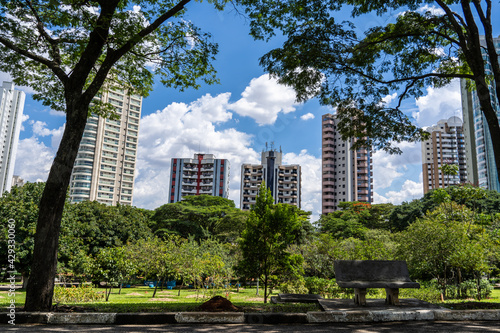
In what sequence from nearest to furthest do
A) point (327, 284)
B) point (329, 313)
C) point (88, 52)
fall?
1. point (329, 313)
2. point (88, 52)
3. point (327, 284)

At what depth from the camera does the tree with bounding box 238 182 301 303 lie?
1334 centimetres

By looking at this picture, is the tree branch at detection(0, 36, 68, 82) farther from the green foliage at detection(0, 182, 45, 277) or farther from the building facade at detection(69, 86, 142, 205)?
the building facade at detection(69, 86, 142, 205)

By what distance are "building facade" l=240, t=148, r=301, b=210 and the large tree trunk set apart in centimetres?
8675

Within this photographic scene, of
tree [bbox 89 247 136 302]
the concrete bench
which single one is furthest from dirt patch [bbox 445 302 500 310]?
tree [bbox 89 247 136 302]

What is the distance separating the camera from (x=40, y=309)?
6.38 meters

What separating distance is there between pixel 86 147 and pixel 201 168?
2962 cm

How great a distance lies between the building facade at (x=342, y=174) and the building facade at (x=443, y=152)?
40.7 metres

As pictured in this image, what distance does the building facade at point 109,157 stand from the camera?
85.6 m

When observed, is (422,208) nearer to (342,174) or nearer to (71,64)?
(71,64)

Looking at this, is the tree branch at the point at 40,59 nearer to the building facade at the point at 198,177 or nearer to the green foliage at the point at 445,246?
the green foliage at the point at 445,246

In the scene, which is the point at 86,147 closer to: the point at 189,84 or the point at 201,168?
the point at 201,168

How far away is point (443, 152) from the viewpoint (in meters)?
115

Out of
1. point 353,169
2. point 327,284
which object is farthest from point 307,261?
point 353,169

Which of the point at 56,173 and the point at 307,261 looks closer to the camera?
the point at 56,173
